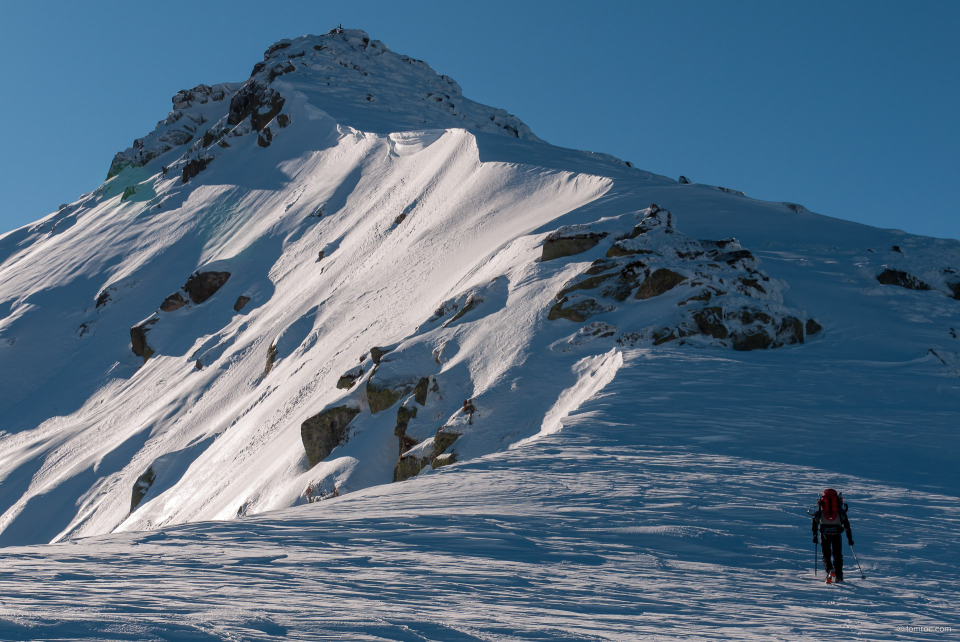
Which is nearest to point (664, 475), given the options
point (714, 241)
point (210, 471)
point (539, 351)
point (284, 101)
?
point (539, 351)

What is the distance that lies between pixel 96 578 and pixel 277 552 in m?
1.63

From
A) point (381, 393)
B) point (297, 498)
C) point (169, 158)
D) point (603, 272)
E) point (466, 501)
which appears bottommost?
point (297, 498)

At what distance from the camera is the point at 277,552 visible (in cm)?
723

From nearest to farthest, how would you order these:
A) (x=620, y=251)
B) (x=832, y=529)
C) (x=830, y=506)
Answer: (x=832, y=529)
(x=830, y=506)
(x=620, y=251)

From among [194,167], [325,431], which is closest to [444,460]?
[325,431]

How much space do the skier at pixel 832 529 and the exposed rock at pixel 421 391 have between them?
11469 mm

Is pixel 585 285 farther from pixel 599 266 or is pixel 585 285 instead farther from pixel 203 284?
pixel 203 284

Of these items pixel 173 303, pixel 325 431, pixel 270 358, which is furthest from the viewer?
pixel 173 303

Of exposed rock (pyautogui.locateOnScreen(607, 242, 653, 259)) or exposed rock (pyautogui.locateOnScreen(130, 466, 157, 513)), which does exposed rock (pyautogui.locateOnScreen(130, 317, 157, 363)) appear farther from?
exposed rock (pyautogui.locateOnScreen(607, 242, 653, 259))

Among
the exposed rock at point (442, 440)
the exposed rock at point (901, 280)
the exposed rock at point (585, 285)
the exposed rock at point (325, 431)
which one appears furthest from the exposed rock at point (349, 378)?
the exposed rock at point (901, 280)

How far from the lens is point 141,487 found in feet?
84.6

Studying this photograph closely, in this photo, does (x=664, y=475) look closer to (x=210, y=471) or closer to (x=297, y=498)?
(x=297, y=498)

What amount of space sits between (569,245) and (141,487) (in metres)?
16.4

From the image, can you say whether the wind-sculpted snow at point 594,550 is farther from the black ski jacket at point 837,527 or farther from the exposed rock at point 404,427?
→ the exposed rock at point 404,427
